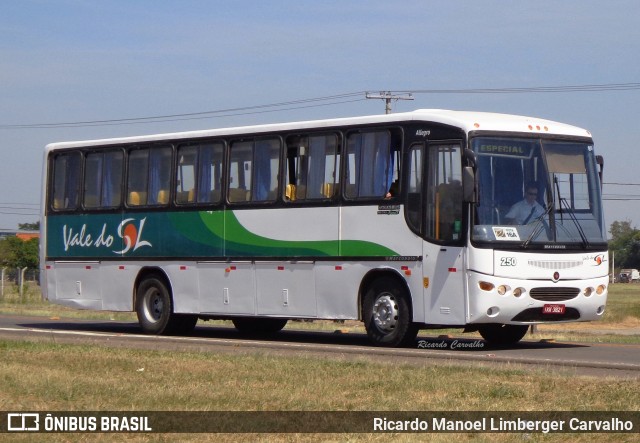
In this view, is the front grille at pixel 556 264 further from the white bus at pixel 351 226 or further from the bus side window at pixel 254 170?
the bus side window at pixel 254 170

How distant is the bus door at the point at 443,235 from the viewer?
18953 millimetres

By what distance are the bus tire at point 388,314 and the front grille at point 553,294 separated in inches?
77.2

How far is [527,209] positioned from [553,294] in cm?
132

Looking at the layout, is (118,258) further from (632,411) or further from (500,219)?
(632,411)

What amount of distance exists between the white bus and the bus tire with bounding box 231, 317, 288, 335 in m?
0.04

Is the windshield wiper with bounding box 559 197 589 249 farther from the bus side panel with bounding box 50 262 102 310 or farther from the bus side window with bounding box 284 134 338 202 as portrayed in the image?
the bus side panel with bounding box 50 262 102 310

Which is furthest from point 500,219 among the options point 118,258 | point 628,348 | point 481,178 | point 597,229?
point 118,258

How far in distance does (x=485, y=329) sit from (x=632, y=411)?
9.81 metres

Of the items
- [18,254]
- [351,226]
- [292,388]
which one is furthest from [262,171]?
[18,254]

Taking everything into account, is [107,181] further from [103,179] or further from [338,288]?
[338,288]

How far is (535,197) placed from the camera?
62.8ft

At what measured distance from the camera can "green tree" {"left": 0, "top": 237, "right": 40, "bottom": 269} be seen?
97088 millimetres

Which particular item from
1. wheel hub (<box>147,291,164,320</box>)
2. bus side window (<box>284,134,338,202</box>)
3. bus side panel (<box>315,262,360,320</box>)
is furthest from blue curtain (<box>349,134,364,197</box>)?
wheel hub (<box>147,291,164,320</box>)

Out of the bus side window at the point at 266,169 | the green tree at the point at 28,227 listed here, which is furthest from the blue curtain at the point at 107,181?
the green tree at the point at 28,227
